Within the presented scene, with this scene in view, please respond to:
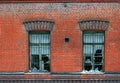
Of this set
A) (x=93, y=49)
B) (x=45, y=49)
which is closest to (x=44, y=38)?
(x=45, y=49)

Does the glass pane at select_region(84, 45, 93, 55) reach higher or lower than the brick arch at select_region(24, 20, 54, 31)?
lower

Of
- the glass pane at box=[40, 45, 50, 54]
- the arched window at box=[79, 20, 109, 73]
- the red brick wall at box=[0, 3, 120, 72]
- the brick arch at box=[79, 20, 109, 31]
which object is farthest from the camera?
the glass pane at box=[40, 45, 50, 54]

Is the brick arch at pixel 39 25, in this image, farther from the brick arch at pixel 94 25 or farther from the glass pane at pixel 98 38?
the glass pane at pixel 98 38

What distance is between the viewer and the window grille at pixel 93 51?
10844 mm

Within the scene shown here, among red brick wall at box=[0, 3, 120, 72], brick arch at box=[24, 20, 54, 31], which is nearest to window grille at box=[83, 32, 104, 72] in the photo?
red brick wall at box=[0, 3, 120, 72]

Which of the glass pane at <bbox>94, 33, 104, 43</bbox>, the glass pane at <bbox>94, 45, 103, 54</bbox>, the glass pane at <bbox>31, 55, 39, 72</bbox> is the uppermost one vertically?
the glass pane at <bbox>94, 33, 104, 43</bbox>

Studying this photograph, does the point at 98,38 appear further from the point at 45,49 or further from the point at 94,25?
the point at 45,49

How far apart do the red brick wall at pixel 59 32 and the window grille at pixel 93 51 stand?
23 centimetres

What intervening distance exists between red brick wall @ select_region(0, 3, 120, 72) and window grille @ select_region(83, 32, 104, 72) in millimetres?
235

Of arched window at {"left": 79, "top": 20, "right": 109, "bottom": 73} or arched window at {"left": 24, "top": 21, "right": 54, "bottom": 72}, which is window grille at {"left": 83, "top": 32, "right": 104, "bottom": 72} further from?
arched window at {"left": 24, "top": 21, "right": 54, "bottom": 72}

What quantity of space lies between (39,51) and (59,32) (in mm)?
1127

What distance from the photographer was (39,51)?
1098 cm

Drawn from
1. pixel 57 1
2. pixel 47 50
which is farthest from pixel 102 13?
pixel 47 50

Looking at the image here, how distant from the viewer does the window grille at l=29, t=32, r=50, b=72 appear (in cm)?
1090
